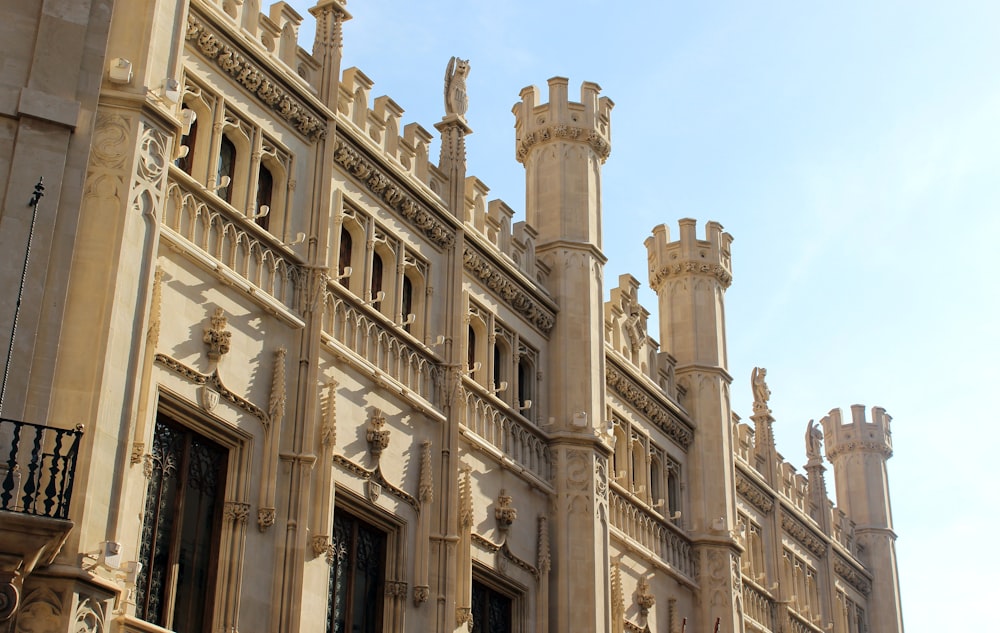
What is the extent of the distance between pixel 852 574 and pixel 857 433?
6461mm

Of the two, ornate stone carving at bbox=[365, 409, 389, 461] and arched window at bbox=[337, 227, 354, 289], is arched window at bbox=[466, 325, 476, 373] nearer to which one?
arched window at bbox=[337, 227, 354, 289]

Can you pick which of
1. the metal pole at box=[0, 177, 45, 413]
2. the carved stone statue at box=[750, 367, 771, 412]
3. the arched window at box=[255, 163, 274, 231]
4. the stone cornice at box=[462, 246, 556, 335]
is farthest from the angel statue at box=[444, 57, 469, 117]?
the carved stone statue at box=[750, 367, 771, 412]

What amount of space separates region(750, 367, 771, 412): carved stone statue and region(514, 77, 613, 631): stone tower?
1170 cm

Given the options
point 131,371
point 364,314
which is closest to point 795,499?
point 364,314

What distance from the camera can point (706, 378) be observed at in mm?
37031

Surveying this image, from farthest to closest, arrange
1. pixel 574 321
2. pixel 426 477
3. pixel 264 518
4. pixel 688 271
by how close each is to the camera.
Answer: pixel 688 271 → pixel 574 321 → pixel 426 477 → pixel 264 518

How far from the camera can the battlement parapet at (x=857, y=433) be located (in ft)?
169

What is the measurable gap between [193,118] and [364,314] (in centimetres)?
514

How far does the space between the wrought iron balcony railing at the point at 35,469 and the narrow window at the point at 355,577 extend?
7.24m

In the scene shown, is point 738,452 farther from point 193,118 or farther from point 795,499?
point 193,118

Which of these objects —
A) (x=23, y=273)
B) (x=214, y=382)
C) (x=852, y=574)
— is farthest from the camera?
(x=852, y=574)

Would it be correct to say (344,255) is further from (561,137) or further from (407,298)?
(561,137)

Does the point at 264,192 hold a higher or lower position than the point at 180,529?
higher

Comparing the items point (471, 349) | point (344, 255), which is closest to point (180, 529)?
point (344, 255)
